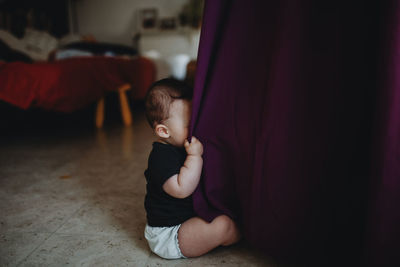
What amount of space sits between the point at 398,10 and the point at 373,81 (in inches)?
4.3

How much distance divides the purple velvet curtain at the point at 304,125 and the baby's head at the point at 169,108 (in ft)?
0.14

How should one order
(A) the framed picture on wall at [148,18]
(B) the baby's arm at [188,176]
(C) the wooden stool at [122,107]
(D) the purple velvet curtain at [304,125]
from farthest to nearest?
(A) the framed picture on wall at [148,18]
(C) the wooden stool at [122,107]
(B) the baby's arm at [188,176]
(D) the purple velvet curtain at [304,125]

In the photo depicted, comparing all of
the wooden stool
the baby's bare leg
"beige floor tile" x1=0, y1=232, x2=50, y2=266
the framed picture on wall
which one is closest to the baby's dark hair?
the baby's bare leg

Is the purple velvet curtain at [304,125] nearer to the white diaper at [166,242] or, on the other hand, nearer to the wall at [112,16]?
the white diaper at [166,242]

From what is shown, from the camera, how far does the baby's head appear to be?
1.96 ft

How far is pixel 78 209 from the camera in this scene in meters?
0.89

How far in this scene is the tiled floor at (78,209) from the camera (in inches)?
25.4

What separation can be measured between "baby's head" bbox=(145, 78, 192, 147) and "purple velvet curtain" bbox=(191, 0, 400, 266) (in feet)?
0.14

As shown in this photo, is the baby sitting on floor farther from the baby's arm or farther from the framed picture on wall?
the framed picture on wall

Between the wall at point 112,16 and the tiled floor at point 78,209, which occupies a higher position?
the wall at point 112,16

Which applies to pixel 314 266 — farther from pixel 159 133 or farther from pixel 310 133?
pixel 159 133

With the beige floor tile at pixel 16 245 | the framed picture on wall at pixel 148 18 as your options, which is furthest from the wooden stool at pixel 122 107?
the framed picture on wall at pixel 148 18

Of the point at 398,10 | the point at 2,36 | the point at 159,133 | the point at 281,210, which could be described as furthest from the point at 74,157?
the point at 2,36

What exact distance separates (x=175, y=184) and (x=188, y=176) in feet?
0.10
